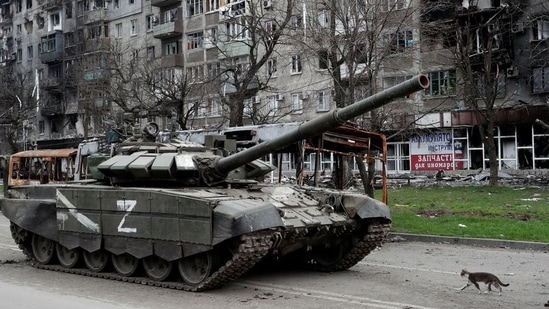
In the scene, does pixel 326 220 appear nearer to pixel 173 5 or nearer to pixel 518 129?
pixel 518 129

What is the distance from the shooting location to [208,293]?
9.73m

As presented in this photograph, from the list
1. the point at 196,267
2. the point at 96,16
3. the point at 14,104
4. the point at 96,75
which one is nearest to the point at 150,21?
→ the point at 96,16

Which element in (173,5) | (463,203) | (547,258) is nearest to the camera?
(547,258)

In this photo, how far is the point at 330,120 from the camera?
9.23 meters

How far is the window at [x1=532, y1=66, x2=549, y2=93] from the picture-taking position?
32.9 metres

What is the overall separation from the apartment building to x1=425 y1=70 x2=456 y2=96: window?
0.20 ft

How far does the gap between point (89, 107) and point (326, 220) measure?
25486mm

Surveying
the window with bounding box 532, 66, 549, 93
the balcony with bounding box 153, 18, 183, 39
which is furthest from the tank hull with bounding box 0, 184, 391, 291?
the balcony with bounding box 153, 18, 183, 39

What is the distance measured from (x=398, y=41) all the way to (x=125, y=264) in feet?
36.7

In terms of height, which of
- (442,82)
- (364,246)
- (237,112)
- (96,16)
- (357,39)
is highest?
(96,16)

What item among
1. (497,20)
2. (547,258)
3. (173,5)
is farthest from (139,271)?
(173,5)

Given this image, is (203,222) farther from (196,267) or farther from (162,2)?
(162,2)

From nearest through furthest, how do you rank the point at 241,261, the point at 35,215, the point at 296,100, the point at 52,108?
1. the point at 241,261
2. the point at 35,215
3. the point at 296,100
4. the point at 52,108

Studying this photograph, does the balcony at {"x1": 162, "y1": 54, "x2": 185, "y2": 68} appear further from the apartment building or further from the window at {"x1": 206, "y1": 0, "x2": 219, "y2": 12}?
the window at {"x1": 206, "y1": 0, "x2": 219, "y2": 12}
